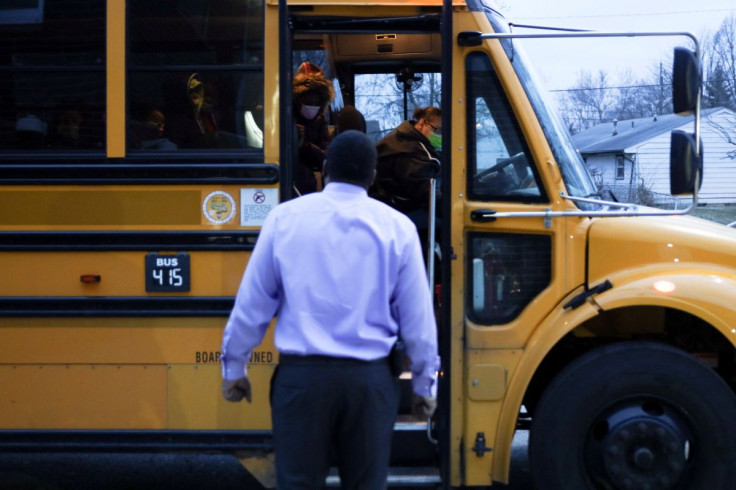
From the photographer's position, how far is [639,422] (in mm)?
4258

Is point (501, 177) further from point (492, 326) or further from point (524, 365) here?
point (524, 365)

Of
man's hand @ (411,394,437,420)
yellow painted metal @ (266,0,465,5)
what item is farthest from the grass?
man's hand @ (411,394,437,420)

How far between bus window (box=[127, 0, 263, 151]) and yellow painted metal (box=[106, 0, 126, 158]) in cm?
4

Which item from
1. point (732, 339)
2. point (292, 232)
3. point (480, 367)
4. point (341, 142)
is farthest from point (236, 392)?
point (732, 339)

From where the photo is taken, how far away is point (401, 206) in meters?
5.21

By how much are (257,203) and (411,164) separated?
1079 mm

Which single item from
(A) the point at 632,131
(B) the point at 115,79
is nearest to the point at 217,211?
(B) the point at 115,79

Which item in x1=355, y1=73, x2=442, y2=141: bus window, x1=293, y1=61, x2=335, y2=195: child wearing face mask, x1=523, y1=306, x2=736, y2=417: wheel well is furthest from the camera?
x1=355, y1=73, x2=442, y2=141: bus window

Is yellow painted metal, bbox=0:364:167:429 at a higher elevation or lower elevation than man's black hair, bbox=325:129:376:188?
lower

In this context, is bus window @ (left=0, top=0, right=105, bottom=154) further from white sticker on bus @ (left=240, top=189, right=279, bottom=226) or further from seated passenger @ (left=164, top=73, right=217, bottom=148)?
white sticker on bus @ (left=240, top=189, right=279, bottom=226)

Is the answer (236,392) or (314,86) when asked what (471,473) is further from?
(314,86)

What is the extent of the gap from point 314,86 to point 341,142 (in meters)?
2.14

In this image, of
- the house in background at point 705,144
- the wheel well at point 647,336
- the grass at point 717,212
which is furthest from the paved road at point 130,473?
A: the grass at point 717,212

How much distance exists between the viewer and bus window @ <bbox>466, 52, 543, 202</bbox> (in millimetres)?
4387
